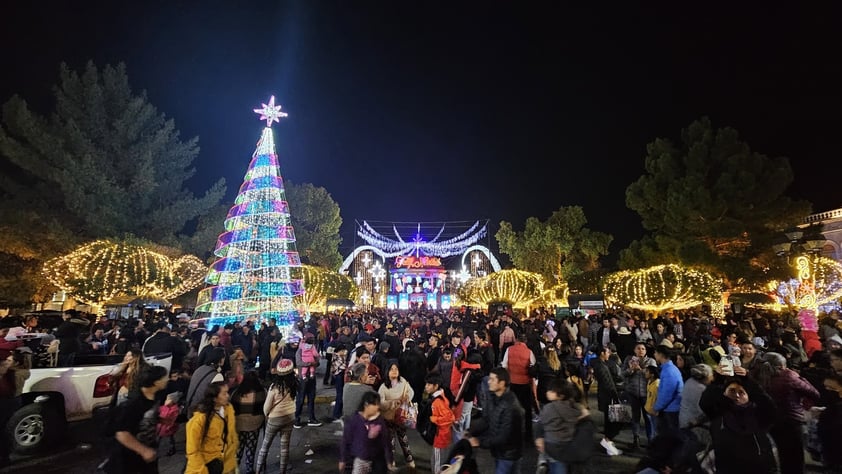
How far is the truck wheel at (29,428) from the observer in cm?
647

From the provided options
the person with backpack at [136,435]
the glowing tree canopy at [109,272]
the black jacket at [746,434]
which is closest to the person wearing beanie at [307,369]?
the person with backpack at [136,435]

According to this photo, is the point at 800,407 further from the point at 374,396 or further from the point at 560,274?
the point at 560,274

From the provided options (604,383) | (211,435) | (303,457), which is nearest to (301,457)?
(303,457)

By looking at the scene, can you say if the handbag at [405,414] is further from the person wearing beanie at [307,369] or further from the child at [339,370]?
the person wearing beanie at [307,369]

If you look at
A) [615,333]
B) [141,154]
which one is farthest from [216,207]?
[615,333]

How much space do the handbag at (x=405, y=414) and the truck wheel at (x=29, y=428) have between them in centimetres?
552

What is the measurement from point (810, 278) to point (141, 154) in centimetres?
3208

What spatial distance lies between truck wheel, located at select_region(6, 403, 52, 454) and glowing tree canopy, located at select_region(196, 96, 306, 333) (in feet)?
39.2

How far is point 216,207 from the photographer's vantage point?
3028cm

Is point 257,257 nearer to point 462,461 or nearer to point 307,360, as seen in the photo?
point 307,360

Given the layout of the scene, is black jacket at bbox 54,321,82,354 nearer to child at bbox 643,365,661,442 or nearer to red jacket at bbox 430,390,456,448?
red jacket at bbox 430,390,456,448

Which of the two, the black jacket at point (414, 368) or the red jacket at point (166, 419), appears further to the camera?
the black jacket at point (414, 368)

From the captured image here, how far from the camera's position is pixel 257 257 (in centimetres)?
1919

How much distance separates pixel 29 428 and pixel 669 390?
941 cm
